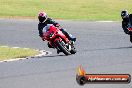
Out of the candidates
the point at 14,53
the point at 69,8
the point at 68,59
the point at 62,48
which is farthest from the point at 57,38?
the point at 69,8

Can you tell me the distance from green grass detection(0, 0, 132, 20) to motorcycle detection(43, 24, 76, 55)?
63.0 ft

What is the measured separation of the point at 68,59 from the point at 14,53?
308 cm

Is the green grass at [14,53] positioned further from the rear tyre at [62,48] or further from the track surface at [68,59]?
the rear tyre at [62,48]

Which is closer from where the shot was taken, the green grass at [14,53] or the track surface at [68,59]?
the track surface at [68,59]

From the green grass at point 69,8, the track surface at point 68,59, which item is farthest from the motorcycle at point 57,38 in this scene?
the green grass at point 69,8

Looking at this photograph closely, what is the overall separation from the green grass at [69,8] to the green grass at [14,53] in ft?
56.6

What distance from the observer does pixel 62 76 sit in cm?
1555

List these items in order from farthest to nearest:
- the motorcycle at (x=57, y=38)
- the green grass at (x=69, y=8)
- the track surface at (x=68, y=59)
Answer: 1. the green grass at (x=69, y=8)
2. the motorcycle at (x=57, y=38)
3. the track surface at (x=68, y=59)

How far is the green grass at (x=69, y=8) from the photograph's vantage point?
42.4 meters

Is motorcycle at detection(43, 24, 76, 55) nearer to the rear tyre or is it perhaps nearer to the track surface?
the rear tyre

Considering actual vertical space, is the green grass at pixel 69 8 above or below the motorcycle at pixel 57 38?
below

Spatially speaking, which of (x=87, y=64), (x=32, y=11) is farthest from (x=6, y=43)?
(x=32, y=11)

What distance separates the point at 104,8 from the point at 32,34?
57.0 ft

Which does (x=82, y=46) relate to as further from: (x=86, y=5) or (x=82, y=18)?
(x=86, y=5)
